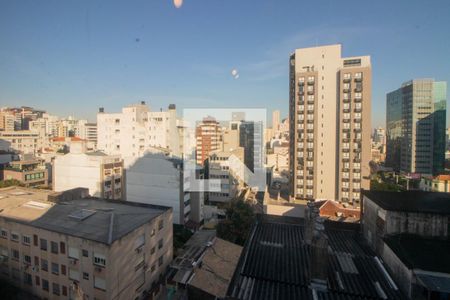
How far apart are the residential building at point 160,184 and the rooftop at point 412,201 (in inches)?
528

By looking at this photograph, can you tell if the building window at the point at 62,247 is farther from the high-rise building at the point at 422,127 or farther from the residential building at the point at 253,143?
the high-rise building at the point at 422,127

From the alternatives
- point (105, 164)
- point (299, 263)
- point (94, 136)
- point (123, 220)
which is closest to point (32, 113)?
point (94, 136)

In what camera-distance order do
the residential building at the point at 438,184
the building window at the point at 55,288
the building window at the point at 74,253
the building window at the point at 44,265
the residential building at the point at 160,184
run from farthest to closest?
1. the residential building at the point at 438,184
2. the residential building at the point at 160,184
3. the building window at the point at 44,265
4. the building window at the point at 55,288
5. the building window at the point at 74,253

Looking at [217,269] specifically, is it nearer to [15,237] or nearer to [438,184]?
[15,237]

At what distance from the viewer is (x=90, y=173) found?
20266 millimetres

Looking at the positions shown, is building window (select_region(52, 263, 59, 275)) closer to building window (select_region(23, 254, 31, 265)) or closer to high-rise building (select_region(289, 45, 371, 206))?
building window (select_region(23, 254, 31, 265))

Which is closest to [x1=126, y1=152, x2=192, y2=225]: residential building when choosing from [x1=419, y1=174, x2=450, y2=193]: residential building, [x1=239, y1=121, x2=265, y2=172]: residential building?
[x1=239, y1=121, x2=265, y2=172]: residential building

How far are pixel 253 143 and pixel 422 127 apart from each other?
94.7ft

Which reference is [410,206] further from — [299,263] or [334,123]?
[334,123]

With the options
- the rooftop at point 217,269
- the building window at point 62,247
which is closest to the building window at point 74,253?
the building window at point 62,247

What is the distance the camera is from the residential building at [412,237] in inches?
192

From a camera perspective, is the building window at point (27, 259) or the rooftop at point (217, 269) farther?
the building window at point (27, 259)

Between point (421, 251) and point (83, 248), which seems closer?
point (421, 251)

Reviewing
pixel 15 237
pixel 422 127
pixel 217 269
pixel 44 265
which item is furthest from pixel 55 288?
pixel 422 127
